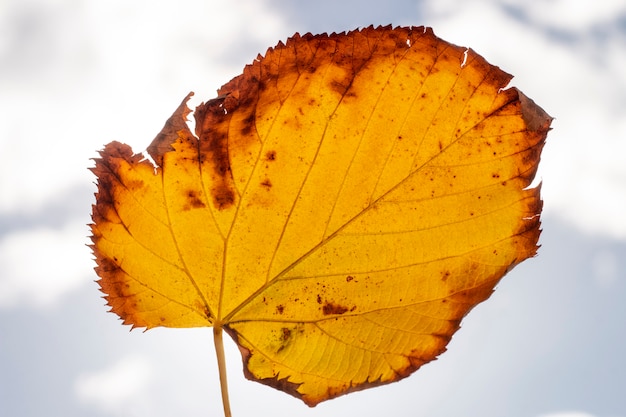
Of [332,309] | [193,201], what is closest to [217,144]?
[193,201]

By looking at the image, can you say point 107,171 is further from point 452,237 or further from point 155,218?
point 452,237

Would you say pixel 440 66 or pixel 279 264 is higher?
pixel 440 66

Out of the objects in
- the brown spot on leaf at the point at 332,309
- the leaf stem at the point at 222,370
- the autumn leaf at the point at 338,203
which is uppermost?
the autumn leaf at the point at 338,203

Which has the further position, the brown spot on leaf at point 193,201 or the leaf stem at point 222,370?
the brown spot on leaf at point 193,201

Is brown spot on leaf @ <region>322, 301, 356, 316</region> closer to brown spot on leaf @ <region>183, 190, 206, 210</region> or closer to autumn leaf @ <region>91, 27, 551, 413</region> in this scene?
autumn leaf @ <region>91, 27, 551, 413</region>

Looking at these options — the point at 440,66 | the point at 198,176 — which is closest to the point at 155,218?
the point at 198,176

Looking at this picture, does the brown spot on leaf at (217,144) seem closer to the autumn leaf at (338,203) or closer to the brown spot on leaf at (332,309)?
the autumn leaf at (338,203)

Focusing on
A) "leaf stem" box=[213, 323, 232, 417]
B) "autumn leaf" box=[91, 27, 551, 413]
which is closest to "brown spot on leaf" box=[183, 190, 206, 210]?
"autumn leaf" box=[91, 27, 551, 413]

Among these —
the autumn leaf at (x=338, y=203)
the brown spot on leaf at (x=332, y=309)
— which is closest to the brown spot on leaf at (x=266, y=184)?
the autumn leaf at (x=338, y=203)
